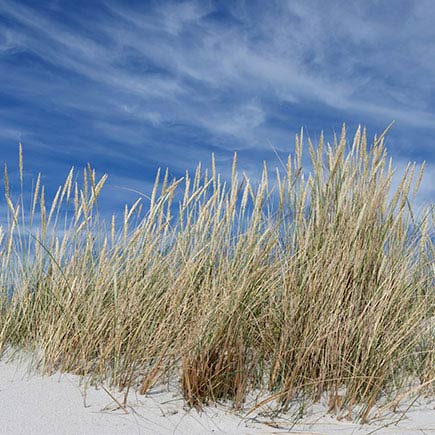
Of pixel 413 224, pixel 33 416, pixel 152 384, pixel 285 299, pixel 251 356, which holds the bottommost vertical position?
pixel 33 416

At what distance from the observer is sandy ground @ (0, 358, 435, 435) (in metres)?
2.13

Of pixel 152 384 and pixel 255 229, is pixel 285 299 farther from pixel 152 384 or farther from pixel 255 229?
pixel 152 384

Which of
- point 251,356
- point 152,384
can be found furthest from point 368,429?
point 152,384

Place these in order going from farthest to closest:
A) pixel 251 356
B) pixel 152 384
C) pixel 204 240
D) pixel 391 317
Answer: pixel 204 240
pixel 391 317
pixel 251 356
pixel 152 384

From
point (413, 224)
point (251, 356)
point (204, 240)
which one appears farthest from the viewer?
point (413, 224)

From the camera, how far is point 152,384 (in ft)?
7.86

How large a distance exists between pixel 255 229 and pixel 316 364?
72 centimetres

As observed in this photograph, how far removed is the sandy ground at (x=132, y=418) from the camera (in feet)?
6.98

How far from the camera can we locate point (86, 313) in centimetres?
280

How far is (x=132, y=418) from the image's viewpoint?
221cm

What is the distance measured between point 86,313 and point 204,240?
71 centimetres

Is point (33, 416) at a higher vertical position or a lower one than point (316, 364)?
lower

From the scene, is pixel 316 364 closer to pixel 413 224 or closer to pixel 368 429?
pixel 368 429

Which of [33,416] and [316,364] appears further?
[316,364]
